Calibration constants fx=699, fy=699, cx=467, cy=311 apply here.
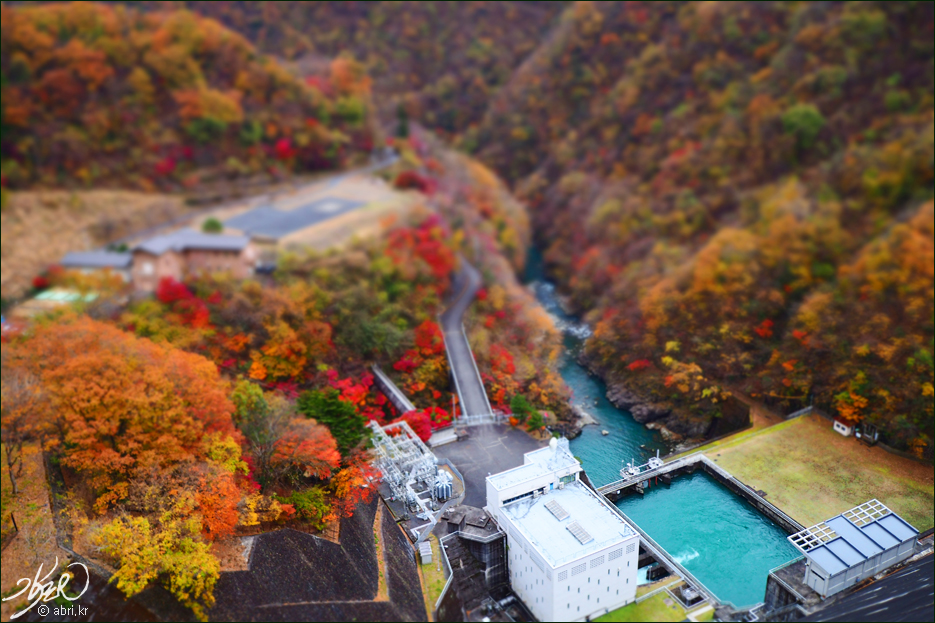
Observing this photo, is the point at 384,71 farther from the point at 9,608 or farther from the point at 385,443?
the point at 9,608

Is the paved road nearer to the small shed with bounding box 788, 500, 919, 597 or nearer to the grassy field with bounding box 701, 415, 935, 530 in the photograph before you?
the grassy field with bounding box 701, 415, 935, 530

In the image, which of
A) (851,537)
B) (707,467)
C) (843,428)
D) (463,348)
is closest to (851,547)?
(851,537)

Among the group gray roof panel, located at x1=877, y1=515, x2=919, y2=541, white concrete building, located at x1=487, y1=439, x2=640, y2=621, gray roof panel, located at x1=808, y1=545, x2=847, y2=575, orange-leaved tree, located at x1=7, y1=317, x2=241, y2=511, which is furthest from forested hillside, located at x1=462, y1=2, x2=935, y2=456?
orange-leaved tree, located at x1=7, y1=317, x2=241, y2=511

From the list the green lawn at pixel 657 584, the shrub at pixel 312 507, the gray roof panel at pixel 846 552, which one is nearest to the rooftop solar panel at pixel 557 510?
the green lawn at pixel 657 584

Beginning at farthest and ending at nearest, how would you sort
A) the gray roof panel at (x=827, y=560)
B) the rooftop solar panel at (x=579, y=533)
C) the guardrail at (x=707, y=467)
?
the guardrail at (x=707, y=467), the gray roof panel at (x=827, y=560), the rooftop solar panel at (x=579, y=533)

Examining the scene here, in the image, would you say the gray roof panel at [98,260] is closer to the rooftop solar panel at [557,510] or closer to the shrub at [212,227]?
the shrub at [212,227]
